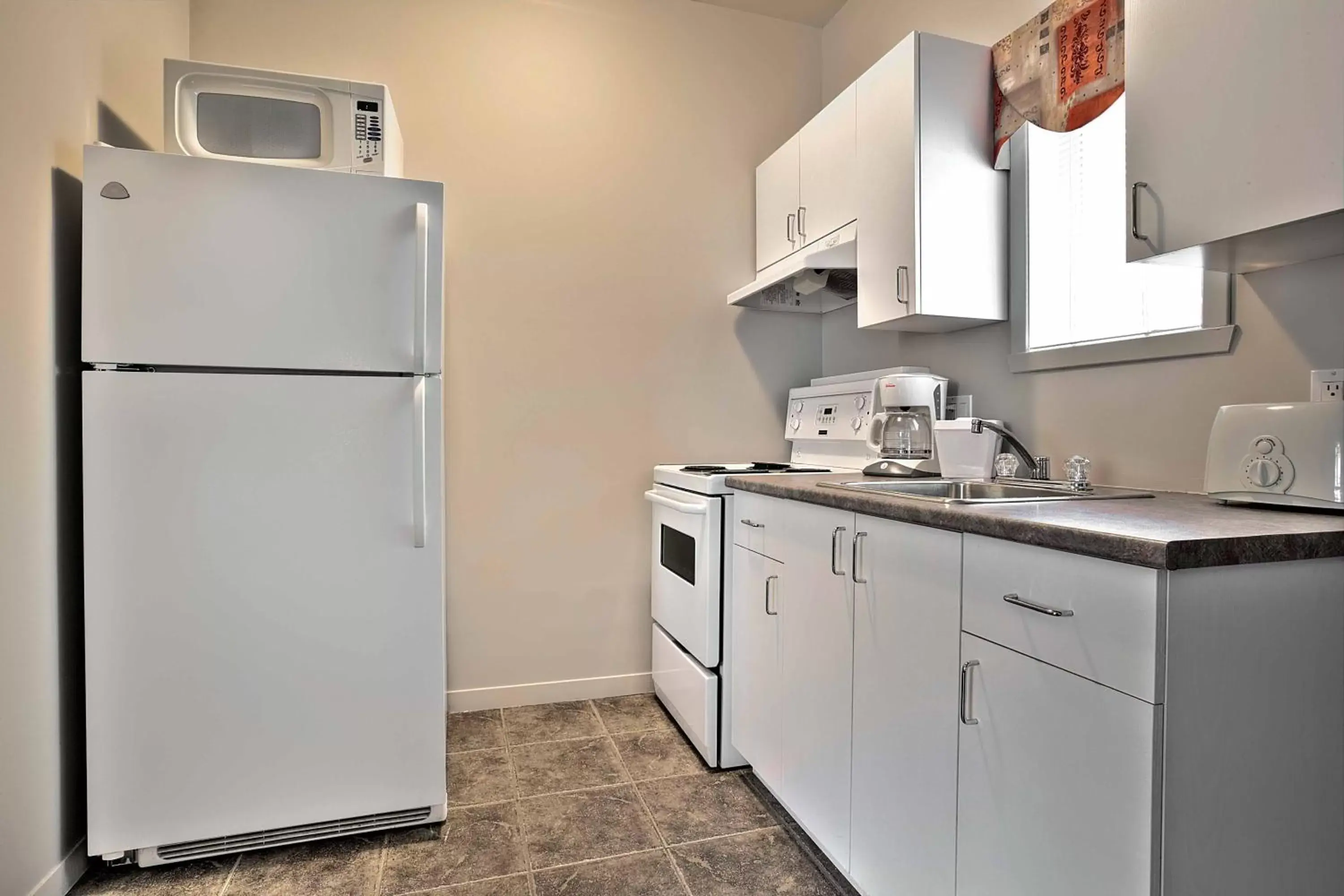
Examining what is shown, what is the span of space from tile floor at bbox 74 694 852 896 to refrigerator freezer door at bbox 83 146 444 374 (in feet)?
4.00

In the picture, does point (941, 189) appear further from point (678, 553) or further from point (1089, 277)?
point (678, 553)

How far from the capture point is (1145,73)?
55.3 inches

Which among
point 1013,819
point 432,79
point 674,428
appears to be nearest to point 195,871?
point 1013,819

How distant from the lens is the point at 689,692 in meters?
2.49

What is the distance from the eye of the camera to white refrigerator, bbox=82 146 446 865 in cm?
175

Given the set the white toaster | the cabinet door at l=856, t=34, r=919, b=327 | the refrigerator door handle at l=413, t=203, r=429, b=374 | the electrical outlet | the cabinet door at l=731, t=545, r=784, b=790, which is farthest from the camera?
the cabinet door at l=856, t=34, r=919, b=327

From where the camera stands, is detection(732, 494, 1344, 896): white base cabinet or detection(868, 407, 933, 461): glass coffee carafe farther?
detection(868, 407, 933, 461): glass coffee carafe

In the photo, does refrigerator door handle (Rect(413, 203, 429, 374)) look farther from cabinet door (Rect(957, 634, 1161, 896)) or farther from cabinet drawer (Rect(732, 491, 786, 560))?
cabinet door (Rect(957, 634, 1161, 896))

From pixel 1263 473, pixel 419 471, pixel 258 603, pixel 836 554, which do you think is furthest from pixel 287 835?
pixel 1263 473

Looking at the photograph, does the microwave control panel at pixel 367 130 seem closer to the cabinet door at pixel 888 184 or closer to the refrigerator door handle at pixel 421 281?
the refrigerator door handle at pixel 421 281

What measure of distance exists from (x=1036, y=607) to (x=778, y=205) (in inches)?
87.6

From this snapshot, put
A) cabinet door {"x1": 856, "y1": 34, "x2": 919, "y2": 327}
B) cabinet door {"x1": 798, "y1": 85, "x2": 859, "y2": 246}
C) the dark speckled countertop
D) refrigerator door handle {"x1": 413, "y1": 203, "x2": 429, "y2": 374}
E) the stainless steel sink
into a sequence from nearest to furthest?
1. the dark speckled countertop
2. the stainless steel sink
3. refrigerator door handle {"x1": 413, "y1": 203, "x2": 429, "y2": 374}
4. cabinet door {"x1": 856, "y1": 34, "x2": 919, "y2": 327}
5. cabinet door {"x1": 798, "y1": 85, "x2": 859, "y2": 246}

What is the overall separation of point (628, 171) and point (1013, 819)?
2609 millimetres

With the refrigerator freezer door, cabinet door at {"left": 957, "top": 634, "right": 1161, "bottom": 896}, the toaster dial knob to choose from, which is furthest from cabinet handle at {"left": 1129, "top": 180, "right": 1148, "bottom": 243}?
the refrigerator freezer door
